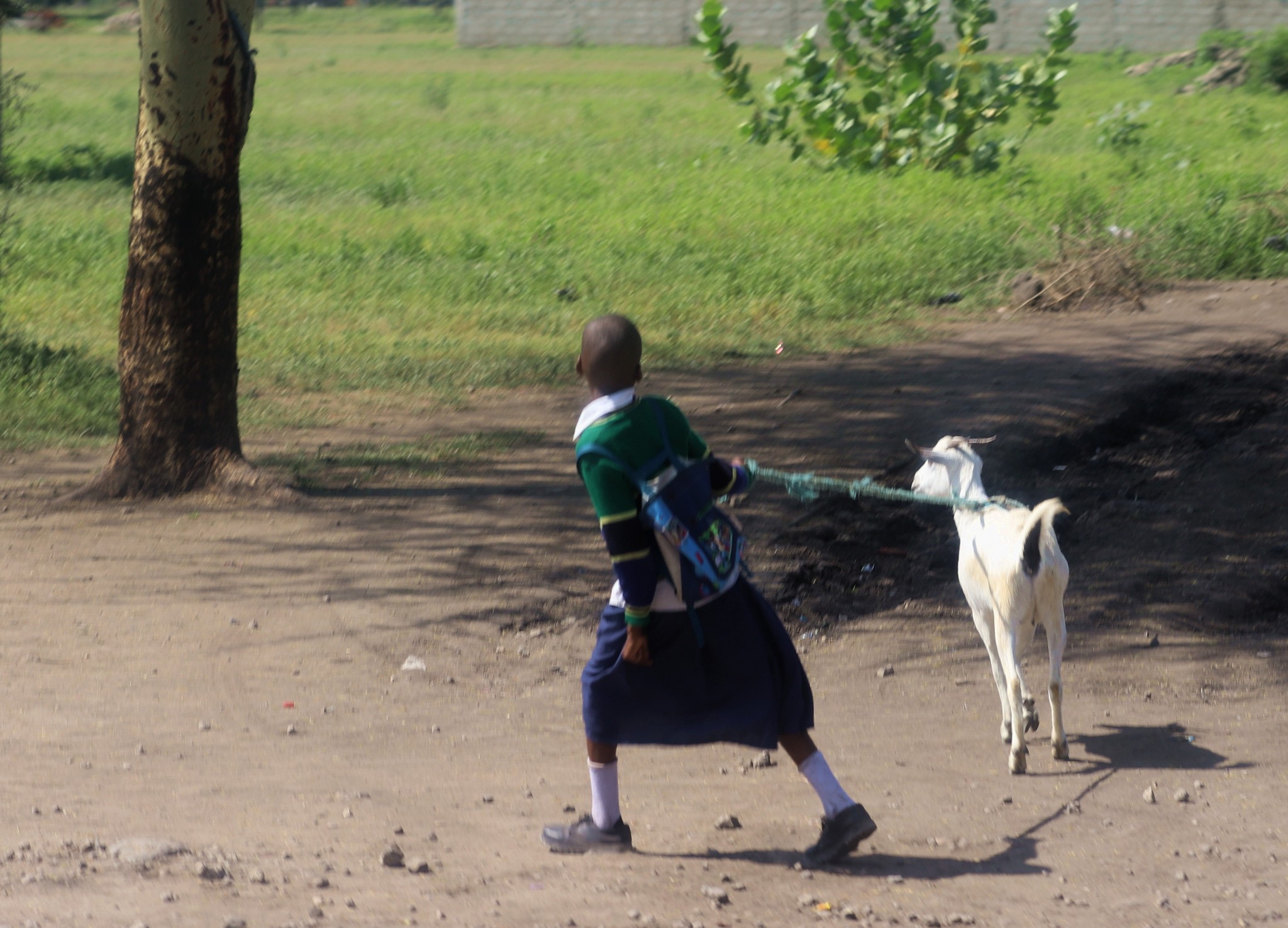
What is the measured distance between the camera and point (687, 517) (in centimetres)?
357

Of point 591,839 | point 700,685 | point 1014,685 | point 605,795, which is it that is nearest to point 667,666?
point 700,685

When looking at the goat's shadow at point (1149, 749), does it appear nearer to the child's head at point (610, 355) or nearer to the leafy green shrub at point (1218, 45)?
the child's head at point (610, 355)

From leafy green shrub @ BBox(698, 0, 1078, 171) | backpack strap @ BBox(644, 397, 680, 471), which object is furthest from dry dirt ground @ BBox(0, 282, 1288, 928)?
leafy green shrub @ BBox(698, 0, 1078, 171)

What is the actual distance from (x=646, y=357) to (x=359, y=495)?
3.52 metres

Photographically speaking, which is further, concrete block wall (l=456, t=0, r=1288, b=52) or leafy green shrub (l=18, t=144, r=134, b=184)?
concrete block wall (l=456, t=0, r=1288, b=52)

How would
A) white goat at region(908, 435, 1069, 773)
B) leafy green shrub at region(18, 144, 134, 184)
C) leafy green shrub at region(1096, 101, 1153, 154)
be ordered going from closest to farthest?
white goat at region(908, 435, 1069, 773)
leafy green shrub at region(18, 144, 134, 184)
leafy green shrub at region(1096, 101, 1153, 154)

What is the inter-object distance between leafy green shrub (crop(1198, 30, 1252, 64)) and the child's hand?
26872mm

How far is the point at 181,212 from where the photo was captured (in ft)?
23.0

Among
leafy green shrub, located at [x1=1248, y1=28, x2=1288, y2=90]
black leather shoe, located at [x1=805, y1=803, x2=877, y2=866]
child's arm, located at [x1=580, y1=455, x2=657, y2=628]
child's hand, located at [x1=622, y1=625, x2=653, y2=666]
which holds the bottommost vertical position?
black leather shoe, located at [x1=805, y1=803, x2=877, y2=866]

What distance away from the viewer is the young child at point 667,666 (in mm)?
3561

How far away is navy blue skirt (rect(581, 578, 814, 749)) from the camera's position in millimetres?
3670

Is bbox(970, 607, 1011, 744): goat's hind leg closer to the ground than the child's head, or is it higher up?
closer to the ground

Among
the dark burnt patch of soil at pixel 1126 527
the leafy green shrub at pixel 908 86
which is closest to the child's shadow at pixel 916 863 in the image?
the dark burnt patch of soil at pixel 1126 527

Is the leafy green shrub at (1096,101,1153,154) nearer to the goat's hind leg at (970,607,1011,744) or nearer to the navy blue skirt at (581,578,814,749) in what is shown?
the goat's hind leg at (970,607,1011,744)
